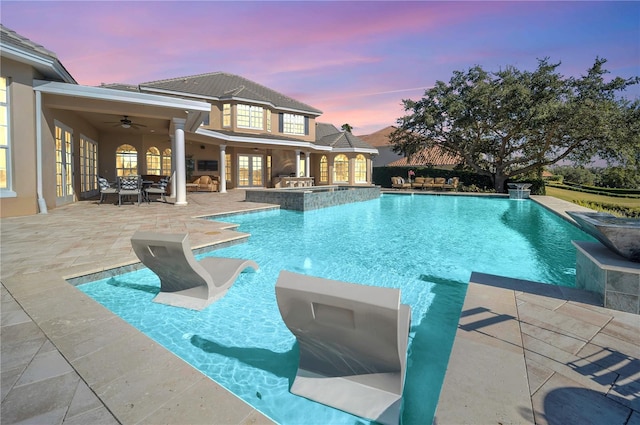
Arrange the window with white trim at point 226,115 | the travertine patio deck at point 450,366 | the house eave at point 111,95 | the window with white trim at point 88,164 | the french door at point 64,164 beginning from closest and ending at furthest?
the travertine patio deck at point 450,366, the house eave at point 111,95, the french door at point 64,164, the window with white trim at point 88,164, the window with white trim at point 226,115

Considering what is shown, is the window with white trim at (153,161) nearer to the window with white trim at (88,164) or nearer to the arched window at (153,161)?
the arched window at (153,161)

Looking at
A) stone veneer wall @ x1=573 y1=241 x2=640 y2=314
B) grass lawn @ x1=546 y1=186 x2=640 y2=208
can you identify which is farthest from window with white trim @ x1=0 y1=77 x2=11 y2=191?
grass lawn @ x1=546 y1=186 x2=640 y2=208

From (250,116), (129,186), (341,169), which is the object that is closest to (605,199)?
(341,169)

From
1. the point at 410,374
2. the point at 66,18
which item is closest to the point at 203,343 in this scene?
→ the point at 410,374

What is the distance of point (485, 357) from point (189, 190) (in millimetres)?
21317

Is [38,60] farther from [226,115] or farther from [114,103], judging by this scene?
[226,115]

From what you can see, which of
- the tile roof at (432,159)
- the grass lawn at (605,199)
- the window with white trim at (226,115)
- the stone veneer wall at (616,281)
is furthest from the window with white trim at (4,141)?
the tile roof at (432,159)

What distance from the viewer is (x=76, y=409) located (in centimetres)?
193

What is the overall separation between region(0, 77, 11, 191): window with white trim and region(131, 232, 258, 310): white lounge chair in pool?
798cm

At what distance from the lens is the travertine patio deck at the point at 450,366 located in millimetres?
1896

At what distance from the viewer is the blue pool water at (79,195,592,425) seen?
9.48ft

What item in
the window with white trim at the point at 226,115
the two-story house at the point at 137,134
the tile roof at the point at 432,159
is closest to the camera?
the two-story house at the point at 137,134

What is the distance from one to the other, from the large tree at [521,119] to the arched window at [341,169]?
17.5ft

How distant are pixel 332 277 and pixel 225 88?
21.2 m
